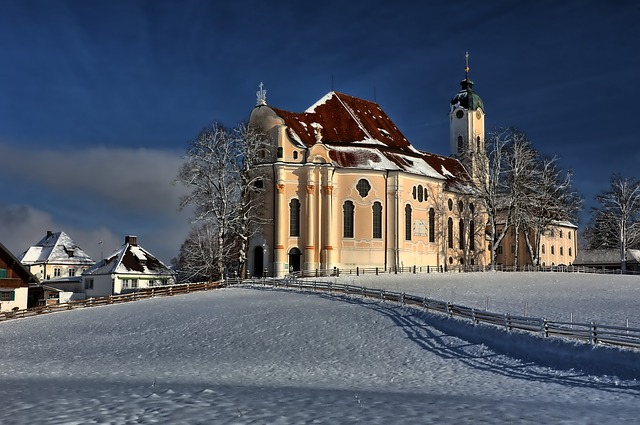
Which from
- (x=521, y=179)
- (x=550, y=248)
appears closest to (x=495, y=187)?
(x=521, y=179)

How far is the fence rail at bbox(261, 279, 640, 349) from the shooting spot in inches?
778

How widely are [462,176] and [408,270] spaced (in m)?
16.5

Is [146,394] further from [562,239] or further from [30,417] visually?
[562,239]

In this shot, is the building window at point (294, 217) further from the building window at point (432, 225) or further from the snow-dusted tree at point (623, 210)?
the snow-dusted tree at point (623, 210)

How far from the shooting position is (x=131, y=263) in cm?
6059

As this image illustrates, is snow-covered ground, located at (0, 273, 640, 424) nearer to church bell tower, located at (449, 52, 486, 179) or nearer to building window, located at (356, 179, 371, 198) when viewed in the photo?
building window, located at (356, 179, 371, 198)

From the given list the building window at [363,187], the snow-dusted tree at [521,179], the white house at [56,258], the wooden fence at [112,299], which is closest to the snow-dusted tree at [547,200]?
the snow-dusted tree at [521,179]

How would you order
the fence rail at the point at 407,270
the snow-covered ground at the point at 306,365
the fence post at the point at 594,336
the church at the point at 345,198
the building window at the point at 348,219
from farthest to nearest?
the building window at the point at 348,219, the church at the point at 345,198, the fence rail at the point at 407,270, the fence post at the point at 594,336, the snow-covered ground at the point at 306,365

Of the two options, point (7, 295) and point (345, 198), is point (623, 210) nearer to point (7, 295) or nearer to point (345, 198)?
→ point (345, 198)

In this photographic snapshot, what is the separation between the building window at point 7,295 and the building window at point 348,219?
26.1 metres

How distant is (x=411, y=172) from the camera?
5891 centimetres

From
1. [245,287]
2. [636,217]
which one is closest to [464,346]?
[245,287]

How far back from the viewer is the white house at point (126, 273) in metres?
59.3

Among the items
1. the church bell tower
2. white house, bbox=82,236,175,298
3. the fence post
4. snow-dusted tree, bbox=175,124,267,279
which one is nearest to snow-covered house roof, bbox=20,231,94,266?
white house, bbox=82,236,175,298
